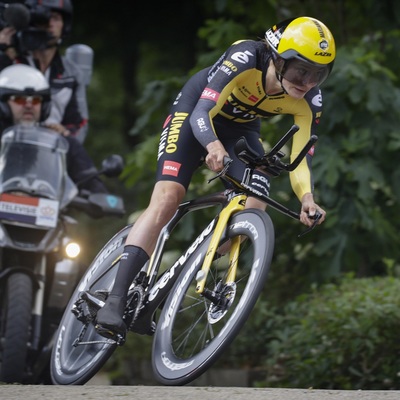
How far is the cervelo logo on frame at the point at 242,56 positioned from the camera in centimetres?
639

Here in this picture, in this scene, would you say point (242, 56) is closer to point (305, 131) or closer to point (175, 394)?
point (305, 131)

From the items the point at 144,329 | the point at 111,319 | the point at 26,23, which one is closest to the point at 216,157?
the point at 111,319

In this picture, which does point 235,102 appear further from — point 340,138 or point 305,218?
point 340,138

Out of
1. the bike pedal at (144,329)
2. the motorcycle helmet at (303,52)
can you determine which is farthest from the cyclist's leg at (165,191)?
the motorcycle helmet at (303,52)

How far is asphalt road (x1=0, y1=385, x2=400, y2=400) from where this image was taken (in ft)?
18.3

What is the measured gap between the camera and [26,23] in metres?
9.38

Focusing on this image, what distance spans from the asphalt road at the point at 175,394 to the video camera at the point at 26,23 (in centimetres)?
421

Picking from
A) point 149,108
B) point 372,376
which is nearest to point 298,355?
point 372,376

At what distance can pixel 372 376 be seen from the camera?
8195 millimetres

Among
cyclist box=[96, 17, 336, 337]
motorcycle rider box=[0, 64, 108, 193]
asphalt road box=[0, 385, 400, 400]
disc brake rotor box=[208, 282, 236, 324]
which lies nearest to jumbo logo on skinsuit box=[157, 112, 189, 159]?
cyclist box=[96, 17, 336, 337]

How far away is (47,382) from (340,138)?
3514mm

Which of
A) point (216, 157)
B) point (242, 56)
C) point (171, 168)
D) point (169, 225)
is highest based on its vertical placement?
point (242, 56)

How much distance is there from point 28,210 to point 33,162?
47 cm

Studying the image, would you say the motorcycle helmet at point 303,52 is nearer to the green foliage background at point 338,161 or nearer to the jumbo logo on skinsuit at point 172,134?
the jumbo logo on skinsuit at point 172,134
